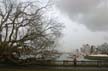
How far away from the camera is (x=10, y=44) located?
3014cm

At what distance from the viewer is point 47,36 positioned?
30.8m

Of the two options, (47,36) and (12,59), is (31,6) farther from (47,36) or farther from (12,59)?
(12,59)

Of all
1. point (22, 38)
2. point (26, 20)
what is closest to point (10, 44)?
point (22, 38)

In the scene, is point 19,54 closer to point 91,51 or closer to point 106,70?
point 106,70

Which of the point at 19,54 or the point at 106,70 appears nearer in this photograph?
the point at 106,70

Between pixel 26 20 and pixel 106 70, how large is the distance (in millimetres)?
12715

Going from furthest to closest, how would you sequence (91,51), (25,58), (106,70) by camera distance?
(91,51)
(25,58)
(106,70)

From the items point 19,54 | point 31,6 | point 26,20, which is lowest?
point 19,54

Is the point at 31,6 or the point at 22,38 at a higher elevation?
the point at 31,6

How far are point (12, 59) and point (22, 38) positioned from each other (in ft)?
10.4

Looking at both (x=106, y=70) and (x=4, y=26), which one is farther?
(x=4, y=26)

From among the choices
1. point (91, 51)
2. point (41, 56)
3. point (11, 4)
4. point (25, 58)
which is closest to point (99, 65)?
point (41, 56)

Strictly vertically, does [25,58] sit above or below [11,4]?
below

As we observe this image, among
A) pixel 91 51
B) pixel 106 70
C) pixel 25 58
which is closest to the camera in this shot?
pixel 106 70
